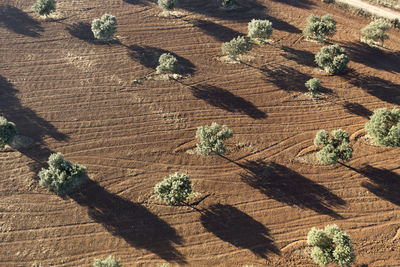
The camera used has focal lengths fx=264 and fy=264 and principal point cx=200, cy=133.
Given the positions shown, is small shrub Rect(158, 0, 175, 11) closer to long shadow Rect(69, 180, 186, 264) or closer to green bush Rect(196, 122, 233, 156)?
green bush Rect(196, 122, 233, 156)

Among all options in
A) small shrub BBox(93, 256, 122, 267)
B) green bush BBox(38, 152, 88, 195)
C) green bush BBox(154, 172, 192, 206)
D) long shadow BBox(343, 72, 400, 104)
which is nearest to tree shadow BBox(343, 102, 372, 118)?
long shadow BBox(343, 72, 400, 104)

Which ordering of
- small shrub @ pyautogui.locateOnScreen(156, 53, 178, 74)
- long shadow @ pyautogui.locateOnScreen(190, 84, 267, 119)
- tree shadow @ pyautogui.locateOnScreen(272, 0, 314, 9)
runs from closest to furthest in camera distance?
long shadow @ pyautogui.locateOnScreen(190, 84, 267, 119) < small shrub @ pyautogui.locateOnScreen(156, 53, 178, 74) < tree shadow @ pyautogui.locateOnScreen(272, 0, 314, 9)

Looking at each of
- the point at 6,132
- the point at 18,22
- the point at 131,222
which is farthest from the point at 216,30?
the point at 18,22

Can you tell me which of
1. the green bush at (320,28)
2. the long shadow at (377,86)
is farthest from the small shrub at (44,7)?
the long shadow at (377,86)

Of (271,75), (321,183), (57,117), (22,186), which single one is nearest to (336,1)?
(271,75)

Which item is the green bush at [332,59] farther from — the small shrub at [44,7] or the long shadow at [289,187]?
the small shrub at [44,7]

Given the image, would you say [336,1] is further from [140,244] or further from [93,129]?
[140,244]
